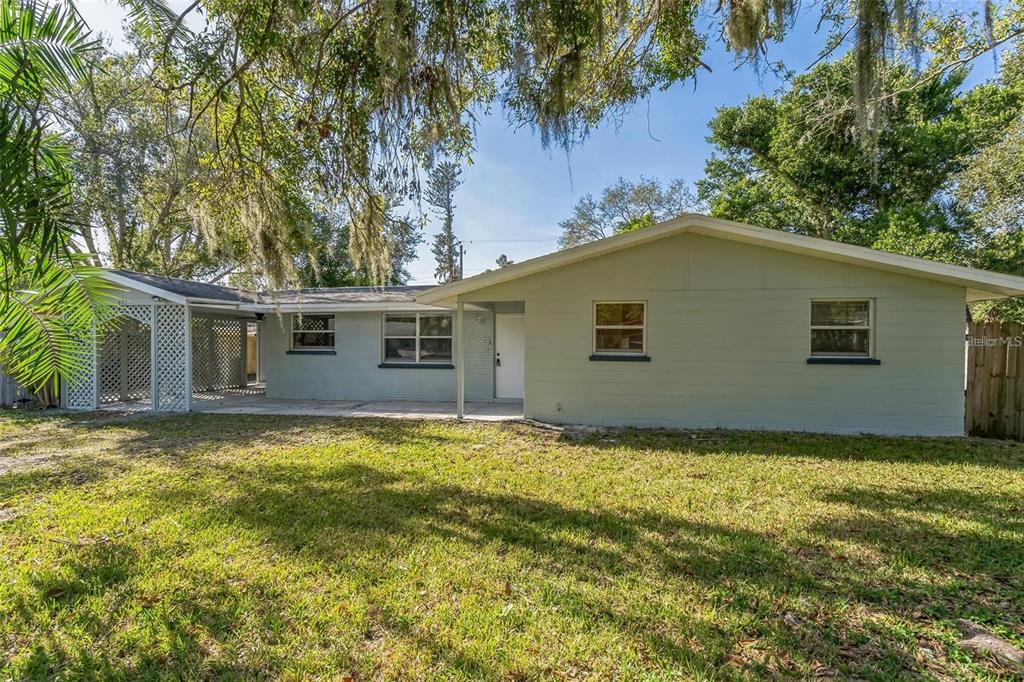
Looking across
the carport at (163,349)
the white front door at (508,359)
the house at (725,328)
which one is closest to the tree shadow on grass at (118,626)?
the house at (725,328)

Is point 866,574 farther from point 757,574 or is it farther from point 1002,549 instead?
point 1002,549

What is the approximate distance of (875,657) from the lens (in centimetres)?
245

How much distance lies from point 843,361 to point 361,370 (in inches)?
403

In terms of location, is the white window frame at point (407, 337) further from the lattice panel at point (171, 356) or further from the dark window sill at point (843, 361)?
the dark window sill at point (843, 361)

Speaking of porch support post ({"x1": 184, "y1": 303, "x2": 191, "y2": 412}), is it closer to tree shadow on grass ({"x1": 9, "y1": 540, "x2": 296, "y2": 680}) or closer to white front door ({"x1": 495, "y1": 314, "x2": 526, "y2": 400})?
white front door ({"x1": 495, "y1": 314, "x2": 526, "y2": 400})

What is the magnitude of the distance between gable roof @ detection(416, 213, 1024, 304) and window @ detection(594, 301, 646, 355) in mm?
1039

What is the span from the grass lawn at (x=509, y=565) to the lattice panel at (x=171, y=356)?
4759 mm

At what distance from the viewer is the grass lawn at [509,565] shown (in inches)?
98.3

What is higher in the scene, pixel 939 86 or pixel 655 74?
pixel 939 86

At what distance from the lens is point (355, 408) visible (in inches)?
430

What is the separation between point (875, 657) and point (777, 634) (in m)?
0.44

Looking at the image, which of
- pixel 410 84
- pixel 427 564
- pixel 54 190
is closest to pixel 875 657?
pixel 427 564

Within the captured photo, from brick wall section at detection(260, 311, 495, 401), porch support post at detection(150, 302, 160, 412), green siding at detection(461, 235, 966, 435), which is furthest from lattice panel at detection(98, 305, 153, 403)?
green siding at detection(461, 235, 966, 435)

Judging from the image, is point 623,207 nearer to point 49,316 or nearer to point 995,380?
point 995,380
